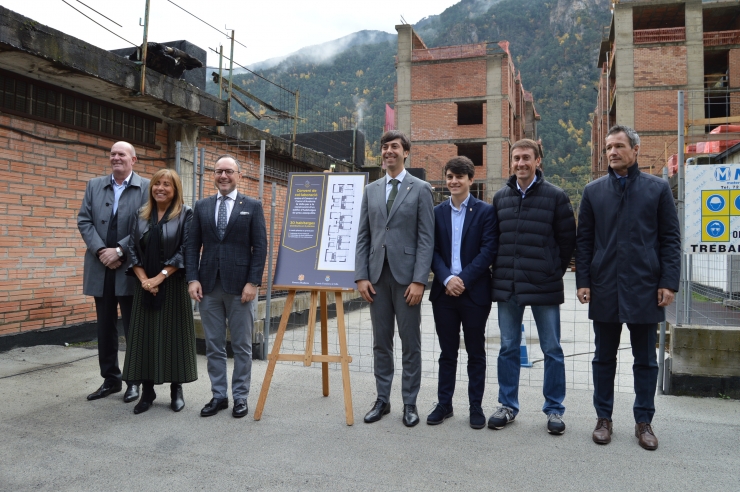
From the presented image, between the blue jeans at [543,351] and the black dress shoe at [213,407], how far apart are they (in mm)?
2147

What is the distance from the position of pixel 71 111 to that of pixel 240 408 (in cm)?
473

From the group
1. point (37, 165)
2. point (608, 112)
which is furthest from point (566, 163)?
point (37, 165)

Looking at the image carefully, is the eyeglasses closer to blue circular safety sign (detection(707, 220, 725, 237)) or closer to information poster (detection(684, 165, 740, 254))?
information poster (detection(684, 165, 740, 254))

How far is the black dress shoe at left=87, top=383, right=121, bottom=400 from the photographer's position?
446cm

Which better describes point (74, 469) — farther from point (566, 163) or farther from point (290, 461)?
point (566, 163)

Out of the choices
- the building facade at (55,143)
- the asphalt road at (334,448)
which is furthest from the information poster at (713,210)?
the building facade at (55,143)

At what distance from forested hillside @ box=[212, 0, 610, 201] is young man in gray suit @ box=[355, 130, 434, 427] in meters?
15.6

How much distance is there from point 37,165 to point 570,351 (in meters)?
7.16

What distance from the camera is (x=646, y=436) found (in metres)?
3.54

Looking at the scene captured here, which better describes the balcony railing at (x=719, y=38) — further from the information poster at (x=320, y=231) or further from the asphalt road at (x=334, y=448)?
the information poster at (x=320, y=231)

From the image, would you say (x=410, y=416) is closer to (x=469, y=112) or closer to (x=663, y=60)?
(x=663, y=60)

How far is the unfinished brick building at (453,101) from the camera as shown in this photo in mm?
31219

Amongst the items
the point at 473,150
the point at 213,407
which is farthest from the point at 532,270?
the point at 473,150

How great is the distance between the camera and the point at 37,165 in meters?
6.32
